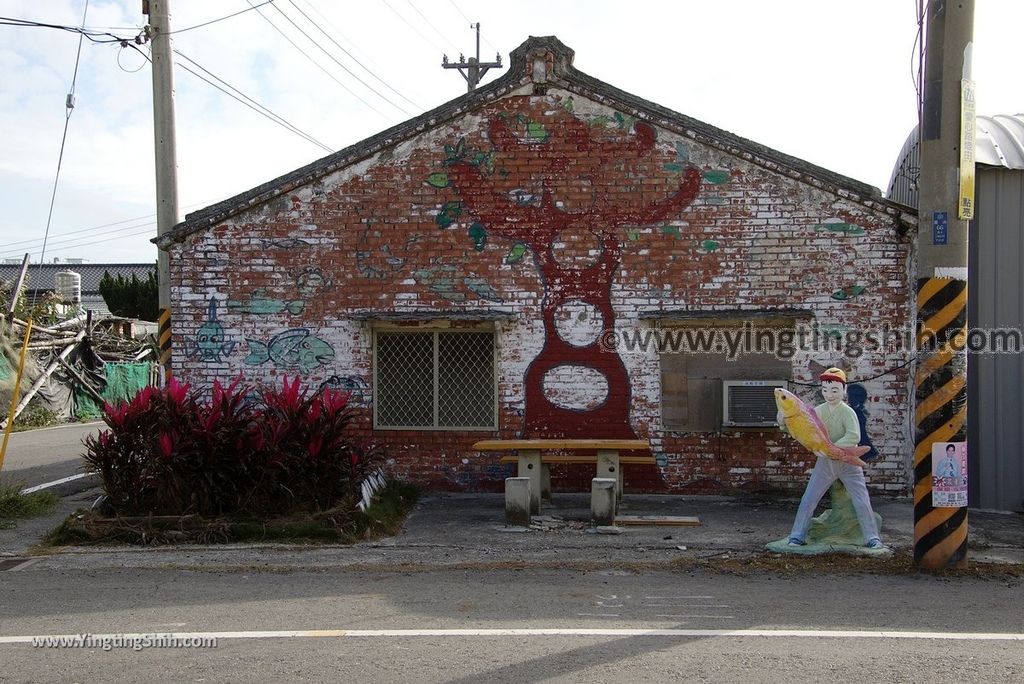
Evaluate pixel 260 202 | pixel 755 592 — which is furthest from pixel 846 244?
pixel 260 202

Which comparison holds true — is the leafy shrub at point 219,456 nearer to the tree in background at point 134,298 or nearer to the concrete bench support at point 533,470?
the concrete bench support at point 533,470

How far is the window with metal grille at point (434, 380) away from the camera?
11078mm

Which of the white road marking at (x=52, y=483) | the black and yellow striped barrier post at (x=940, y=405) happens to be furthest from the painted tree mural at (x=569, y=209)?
the white road marking at (x=52, y=483)

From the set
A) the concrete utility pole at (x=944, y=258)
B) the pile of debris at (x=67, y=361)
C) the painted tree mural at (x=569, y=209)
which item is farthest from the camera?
the pile of debris at (x=67, y=361)

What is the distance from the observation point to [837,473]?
8047 millimetres

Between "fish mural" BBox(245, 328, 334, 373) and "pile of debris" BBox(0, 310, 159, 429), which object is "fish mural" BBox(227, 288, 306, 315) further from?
"pile of debris" BBox(0, 310, 159, 429)

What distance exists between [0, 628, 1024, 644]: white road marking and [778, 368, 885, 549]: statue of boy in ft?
7.46

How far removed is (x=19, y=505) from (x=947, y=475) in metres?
8.98

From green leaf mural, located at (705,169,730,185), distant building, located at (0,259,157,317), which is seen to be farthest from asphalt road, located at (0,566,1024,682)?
distant building, located at (0,259,157,317)

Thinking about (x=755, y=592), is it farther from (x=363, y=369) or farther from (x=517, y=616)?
(x=363, y=369)

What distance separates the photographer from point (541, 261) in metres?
10.9

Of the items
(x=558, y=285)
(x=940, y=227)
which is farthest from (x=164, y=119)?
(x=940, y=227)

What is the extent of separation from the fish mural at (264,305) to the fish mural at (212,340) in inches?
9.8

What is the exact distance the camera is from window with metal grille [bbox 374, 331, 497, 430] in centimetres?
1108
